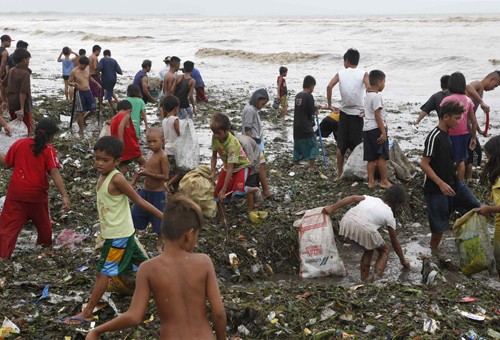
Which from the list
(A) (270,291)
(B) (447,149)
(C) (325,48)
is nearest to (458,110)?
(B) (447,149)

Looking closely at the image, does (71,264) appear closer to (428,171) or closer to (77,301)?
(77,301)

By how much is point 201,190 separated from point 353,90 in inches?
112

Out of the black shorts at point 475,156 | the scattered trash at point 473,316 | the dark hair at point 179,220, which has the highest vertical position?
the dark hair at point 179,220

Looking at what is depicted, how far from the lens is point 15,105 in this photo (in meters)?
10.4

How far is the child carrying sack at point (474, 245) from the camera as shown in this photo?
5988mm

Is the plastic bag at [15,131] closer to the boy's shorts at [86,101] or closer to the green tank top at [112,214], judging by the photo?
the boy's shorts at [86,101]

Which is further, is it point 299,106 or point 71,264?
point 299,106

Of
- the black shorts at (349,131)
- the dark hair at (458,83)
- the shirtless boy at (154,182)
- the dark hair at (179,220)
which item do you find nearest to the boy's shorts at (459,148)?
the dark hair at (458,83)

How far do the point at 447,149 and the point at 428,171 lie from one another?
1.06ft

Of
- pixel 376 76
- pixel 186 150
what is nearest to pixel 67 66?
pixel 186 150

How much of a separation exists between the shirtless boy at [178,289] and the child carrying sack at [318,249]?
3.16m

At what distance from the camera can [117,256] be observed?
4.89m

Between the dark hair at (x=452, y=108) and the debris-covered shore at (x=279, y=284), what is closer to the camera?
the debris-covered shore at (x=279, y=284)

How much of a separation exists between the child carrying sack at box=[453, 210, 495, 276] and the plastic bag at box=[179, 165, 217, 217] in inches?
117
